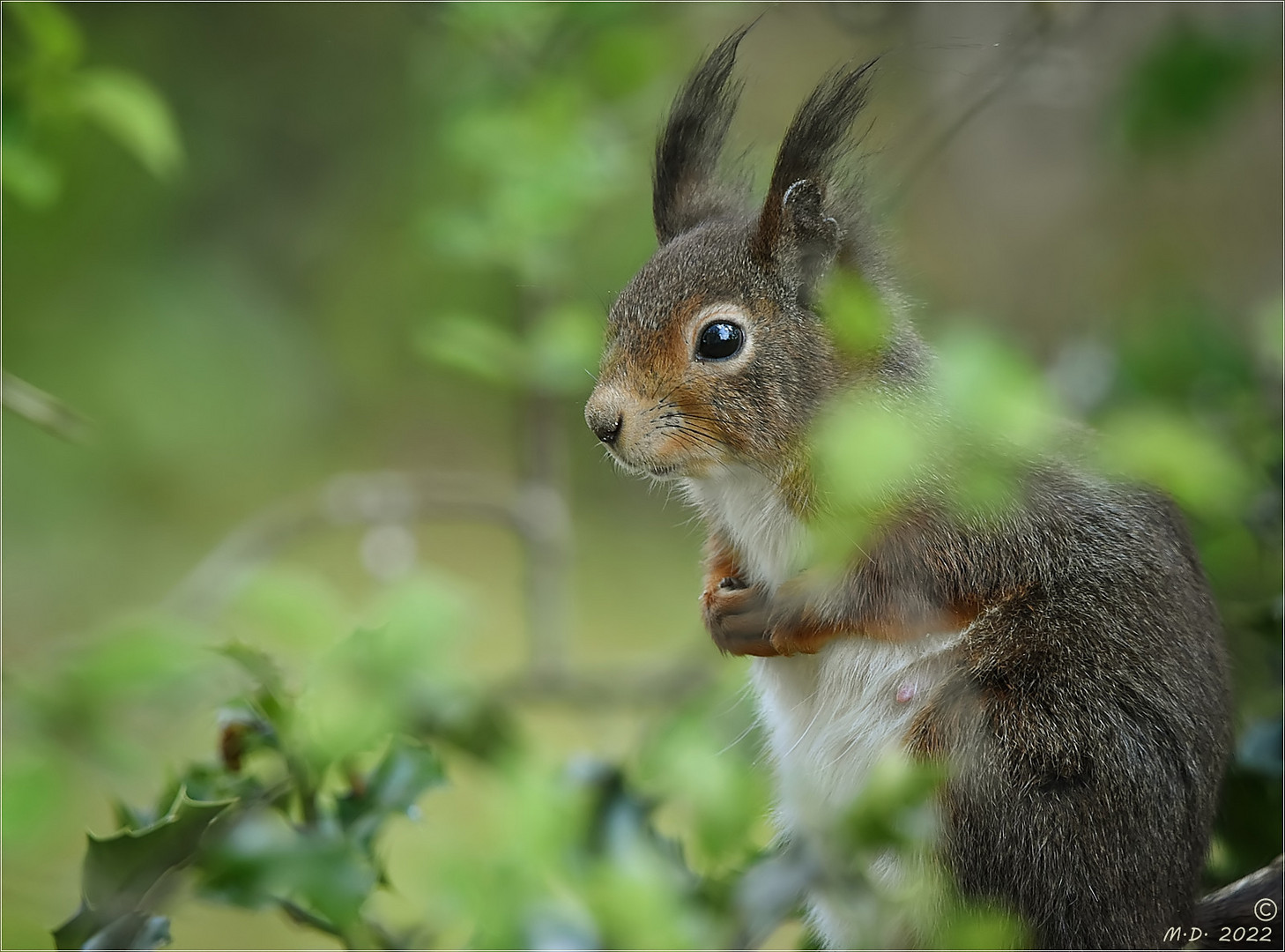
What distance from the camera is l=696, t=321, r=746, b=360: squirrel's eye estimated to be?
115 cm

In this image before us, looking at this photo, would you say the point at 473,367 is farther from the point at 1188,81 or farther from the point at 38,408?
the point at 1188,81

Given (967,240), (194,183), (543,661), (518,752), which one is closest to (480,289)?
(194,183)

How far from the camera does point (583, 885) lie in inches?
22.3

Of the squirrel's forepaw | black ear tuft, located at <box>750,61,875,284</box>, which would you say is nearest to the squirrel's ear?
black ear tuft, located at <box>750,61,875,284</box>

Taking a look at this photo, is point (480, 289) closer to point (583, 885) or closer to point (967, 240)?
point (967, 240)

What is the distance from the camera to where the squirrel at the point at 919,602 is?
3.36 ft

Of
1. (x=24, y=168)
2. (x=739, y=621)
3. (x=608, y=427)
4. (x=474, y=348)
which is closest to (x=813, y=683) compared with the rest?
(x=739, y=621)

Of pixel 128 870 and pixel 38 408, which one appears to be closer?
pixel 128 870

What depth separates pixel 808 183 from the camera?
3.61ft

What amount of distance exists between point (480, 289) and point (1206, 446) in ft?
8.54

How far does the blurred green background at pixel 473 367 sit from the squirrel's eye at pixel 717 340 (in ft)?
0.66

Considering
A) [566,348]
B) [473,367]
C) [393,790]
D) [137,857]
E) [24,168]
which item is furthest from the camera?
[566,348]

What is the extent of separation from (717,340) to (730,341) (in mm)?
12

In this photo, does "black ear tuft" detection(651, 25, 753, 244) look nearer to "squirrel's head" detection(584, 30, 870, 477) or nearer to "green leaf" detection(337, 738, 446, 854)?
"squirrel's head" detection(584, 30, 870, 477)
